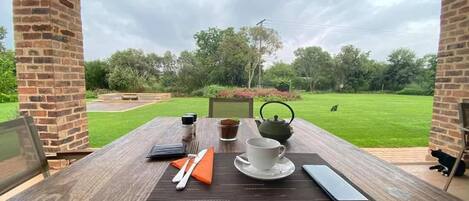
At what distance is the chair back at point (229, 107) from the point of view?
2.21m

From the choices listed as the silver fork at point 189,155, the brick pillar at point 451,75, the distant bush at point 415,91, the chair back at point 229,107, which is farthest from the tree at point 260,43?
the silver fork at point 189,155

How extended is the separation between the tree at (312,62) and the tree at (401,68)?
4.40m

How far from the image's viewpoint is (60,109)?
6.27 ft

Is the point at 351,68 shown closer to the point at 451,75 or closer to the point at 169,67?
the point at 169,67

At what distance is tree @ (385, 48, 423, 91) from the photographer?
17.6 m

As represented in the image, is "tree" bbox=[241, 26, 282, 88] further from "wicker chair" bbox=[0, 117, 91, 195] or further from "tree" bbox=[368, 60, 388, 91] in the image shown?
"wicker chair" bbox=[0, 117, 91, 195]

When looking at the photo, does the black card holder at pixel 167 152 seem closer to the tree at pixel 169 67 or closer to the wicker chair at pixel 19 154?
the wicker chair at pixel 19 154

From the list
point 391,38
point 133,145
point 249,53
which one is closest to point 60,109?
point 133,145

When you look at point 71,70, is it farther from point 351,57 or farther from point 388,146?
point 351,57

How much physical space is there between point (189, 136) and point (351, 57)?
19.7 metres

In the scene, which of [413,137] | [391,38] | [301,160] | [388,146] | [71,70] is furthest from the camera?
[391,38]

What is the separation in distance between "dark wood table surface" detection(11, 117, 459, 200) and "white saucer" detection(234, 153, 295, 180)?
18 cm

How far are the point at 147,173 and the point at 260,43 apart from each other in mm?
12486

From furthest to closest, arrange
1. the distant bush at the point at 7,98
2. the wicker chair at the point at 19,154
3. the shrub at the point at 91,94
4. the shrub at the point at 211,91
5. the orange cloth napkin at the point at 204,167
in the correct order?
the shrub at the point at 91,94 → the shrub at the point at 211,91 → the distant bush at the point at 7,98 → the wicker chair at the point at 19,154 → the orange cloth napkin at the point at 204,167
